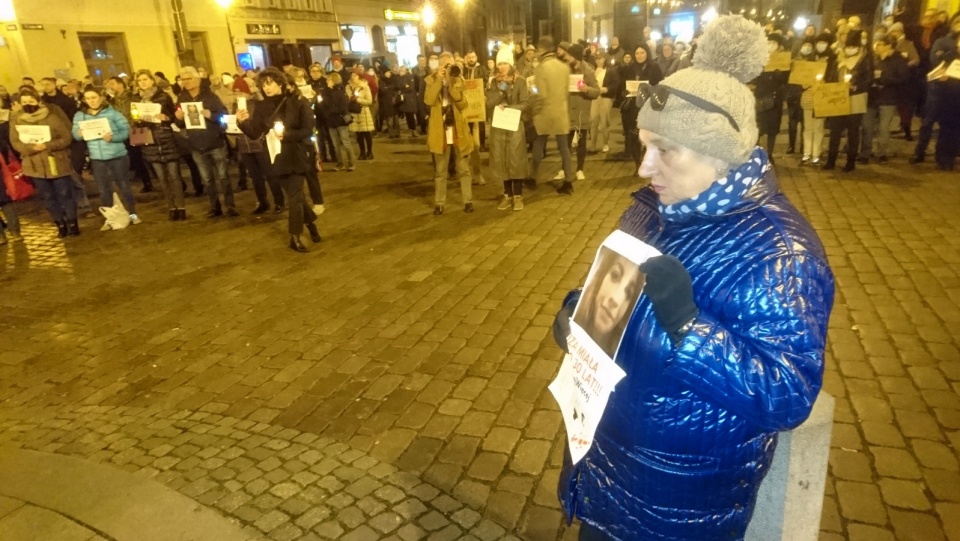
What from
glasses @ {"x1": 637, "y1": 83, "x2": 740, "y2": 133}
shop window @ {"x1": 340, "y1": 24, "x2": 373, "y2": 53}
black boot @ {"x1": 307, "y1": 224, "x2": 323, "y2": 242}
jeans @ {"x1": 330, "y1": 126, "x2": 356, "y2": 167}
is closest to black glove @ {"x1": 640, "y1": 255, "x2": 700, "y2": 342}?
glasses @ {"x1": 637, "y1": 83, "x2": 740, "y2": 133}

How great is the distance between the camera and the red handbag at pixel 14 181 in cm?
938

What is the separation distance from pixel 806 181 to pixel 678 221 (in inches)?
349

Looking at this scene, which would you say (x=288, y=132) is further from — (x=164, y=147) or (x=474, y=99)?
(x=164, y=147)

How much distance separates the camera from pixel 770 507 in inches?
76.6

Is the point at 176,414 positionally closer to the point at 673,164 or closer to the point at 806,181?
the point at 673,164

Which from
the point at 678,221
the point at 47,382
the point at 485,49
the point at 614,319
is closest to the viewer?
the point at 614,319

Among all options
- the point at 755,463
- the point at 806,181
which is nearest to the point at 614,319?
the point at 755,463

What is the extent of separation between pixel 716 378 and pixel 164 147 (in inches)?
385

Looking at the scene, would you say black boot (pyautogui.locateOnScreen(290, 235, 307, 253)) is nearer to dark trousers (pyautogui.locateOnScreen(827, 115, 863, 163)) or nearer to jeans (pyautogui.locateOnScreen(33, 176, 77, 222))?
jeans (pyautogui.locateOnScreen(33, 176, 77, 222))

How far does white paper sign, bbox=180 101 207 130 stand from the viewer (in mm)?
8922

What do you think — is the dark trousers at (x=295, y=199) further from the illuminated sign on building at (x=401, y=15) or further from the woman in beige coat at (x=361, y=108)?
the illuminated sign on building at (x=401, y=15)

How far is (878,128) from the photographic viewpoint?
9.90 m

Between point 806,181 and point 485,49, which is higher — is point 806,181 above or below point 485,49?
below

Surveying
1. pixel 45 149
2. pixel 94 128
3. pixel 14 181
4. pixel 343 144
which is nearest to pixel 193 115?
pixel 94 128
